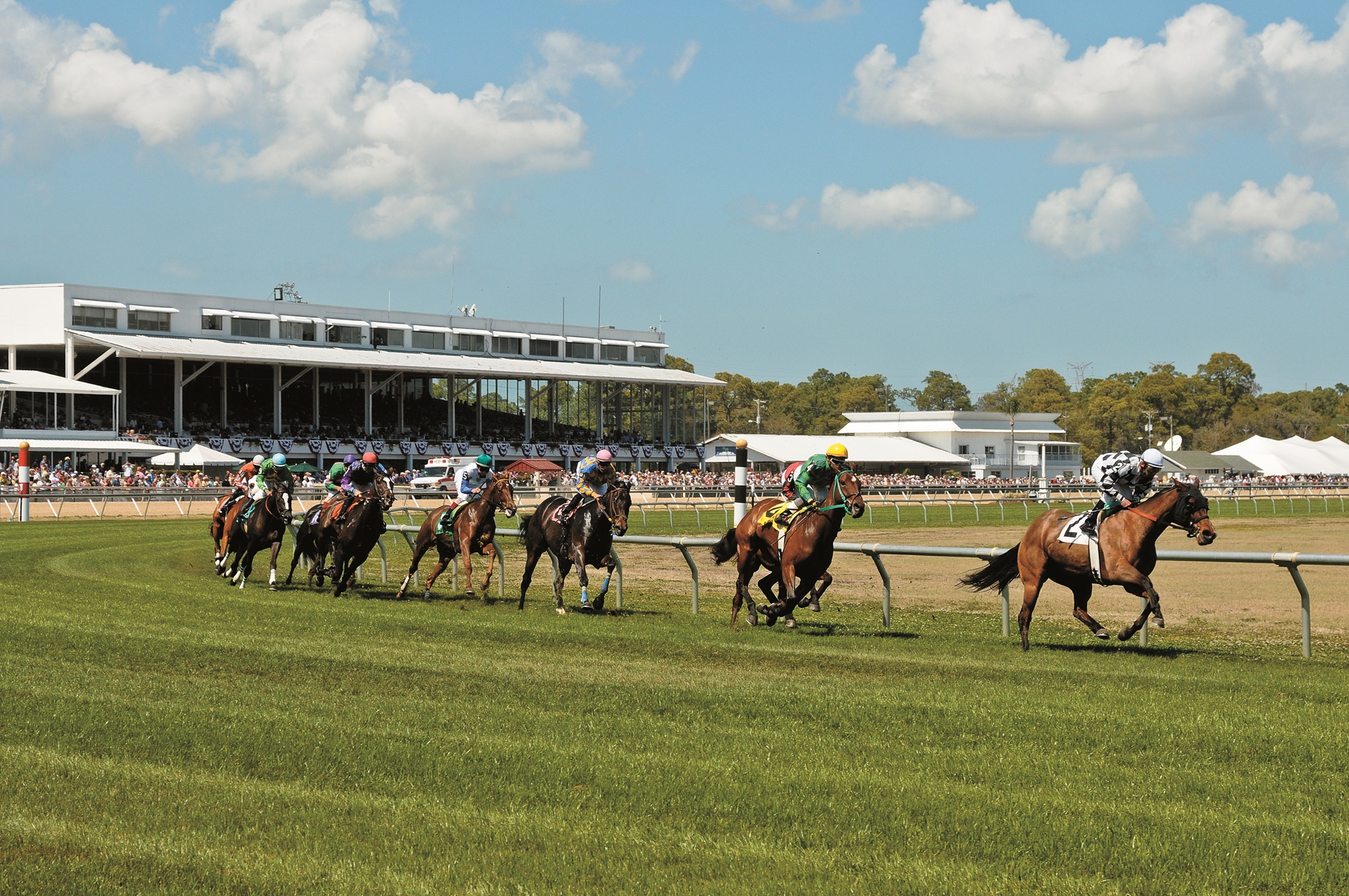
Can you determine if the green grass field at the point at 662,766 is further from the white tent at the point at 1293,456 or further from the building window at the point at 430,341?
the white tent at the point at 1293,456

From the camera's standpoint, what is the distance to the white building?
307 ft

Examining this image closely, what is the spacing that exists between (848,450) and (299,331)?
32595 millimetres

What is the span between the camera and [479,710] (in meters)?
7.90

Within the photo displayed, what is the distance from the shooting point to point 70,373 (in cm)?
5878

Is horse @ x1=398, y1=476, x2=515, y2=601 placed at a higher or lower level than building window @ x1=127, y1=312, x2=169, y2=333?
lower

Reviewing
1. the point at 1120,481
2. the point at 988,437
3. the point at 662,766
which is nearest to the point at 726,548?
the point at 1120,481

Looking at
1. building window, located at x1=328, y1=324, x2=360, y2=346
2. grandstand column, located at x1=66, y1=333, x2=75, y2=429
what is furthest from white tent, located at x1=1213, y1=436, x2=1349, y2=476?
grandstand column, located at x1=66, y1=333, x2=75, y2=429

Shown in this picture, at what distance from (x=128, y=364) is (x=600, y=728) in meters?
61.1

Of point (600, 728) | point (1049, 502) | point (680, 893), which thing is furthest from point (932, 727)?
point (1049, 502)

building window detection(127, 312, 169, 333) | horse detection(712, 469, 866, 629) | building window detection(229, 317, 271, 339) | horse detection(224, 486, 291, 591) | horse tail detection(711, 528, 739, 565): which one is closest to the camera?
horse detection(712, 469, 866, 629)

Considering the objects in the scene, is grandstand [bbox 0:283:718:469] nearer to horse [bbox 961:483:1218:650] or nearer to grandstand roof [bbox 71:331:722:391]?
grandstand roof [bbox 71:331:722:391]

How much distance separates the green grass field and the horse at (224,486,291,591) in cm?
544

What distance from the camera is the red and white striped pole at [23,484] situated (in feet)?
119

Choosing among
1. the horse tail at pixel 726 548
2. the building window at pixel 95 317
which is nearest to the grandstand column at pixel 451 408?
the building window at pixel 95 317
